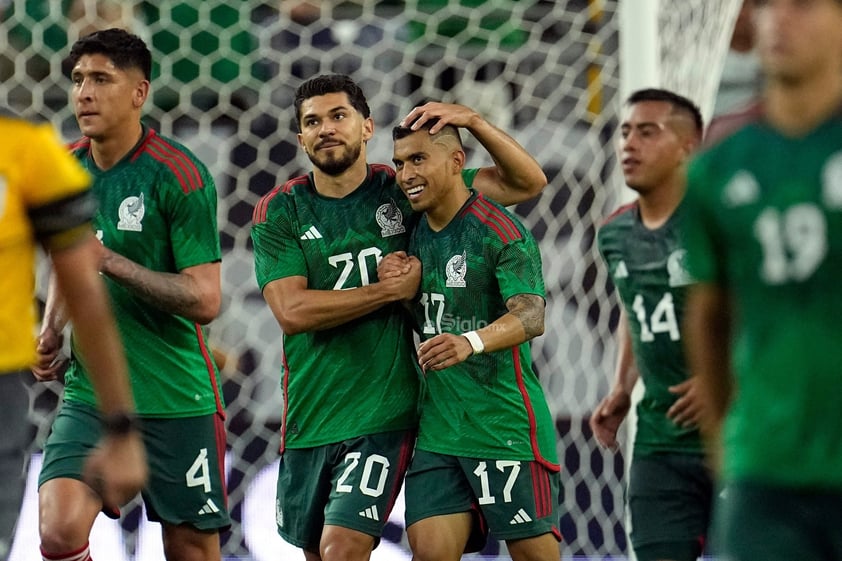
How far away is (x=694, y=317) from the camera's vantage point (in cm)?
260

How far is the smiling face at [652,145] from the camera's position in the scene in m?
4.81

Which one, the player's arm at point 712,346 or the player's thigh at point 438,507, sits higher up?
the player's arm at point 712,346

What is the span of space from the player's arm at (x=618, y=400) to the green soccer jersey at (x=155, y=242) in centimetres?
146

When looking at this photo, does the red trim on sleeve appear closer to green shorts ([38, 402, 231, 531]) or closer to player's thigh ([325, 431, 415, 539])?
green shorts ([38, 402, 231, 531])

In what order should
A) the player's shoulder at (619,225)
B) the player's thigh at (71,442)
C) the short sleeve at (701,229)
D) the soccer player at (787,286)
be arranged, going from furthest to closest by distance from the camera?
1. the player's shoulder at (619,225)
2. the player's thigh at (71,442)
3. the short sleeve at (701,229)
4. the soccer player at (787,286)

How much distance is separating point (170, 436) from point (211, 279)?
1.81ft

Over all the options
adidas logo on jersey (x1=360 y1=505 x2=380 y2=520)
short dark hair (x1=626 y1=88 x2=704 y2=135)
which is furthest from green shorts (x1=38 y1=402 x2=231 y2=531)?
short dark hair (x1=626 y1=88 x2=704 y2=135)

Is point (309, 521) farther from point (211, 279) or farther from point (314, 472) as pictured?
point (211, 279)

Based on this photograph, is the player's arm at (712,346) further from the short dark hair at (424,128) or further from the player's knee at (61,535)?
the player's knee at (61,535)

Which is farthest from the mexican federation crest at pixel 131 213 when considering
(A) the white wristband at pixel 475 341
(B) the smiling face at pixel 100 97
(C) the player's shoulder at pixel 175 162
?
(A) the white wristband at pixel 475 341

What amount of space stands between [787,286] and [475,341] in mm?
2049

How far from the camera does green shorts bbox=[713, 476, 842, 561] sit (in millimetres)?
2316

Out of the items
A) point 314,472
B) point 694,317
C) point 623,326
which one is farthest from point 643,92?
point 694,317

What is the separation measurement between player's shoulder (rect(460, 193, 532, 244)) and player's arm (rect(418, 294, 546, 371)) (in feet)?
0.83
